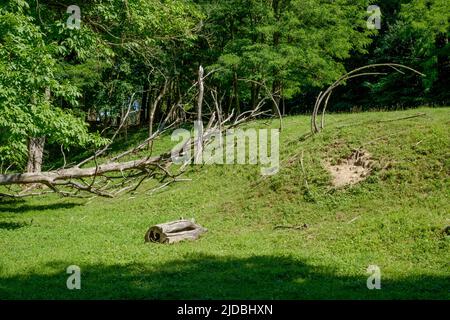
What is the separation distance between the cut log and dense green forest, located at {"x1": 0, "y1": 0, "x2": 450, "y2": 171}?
3.52 m

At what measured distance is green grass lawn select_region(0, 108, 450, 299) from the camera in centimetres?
877

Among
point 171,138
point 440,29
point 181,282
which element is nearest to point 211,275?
point 181,282

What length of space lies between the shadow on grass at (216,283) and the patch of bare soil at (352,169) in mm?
5295

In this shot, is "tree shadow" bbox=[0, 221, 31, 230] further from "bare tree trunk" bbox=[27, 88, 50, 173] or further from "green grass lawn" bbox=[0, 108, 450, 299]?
"bare tree trunk" bbox=[27, 88, 50, 173]

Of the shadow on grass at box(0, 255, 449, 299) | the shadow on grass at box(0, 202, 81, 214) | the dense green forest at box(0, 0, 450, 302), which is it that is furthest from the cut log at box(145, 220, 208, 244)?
the shadow on grass at box(0, 202, 81, 214)

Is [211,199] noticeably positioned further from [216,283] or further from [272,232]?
[216,283]

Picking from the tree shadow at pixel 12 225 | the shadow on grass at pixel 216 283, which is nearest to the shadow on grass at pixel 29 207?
the tree shadow at pixel 12 225

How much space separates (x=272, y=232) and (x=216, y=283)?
15.6 ft

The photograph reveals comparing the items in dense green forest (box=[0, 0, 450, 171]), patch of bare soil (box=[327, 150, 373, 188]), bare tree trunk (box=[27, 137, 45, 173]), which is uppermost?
dense green forest (box=[0, 0, 450, 171])

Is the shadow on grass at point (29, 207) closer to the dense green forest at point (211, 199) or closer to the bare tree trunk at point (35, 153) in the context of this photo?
Result: the dense green forest at point (211, 199)

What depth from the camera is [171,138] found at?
3000 centimetres

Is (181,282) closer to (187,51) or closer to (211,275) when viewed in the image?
(211,275)

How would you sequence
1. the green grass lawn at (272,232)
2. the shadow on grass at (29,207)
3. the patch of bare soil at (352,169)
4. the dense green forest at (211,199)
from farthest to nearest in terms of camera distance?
the shadow on grass at (29,207)
the patch of bare soil at (352,169)
the dense green forest at (211,199)
the green grass lawn at (272,232)

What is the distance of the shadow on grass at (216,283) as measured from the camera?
26.7 ft
